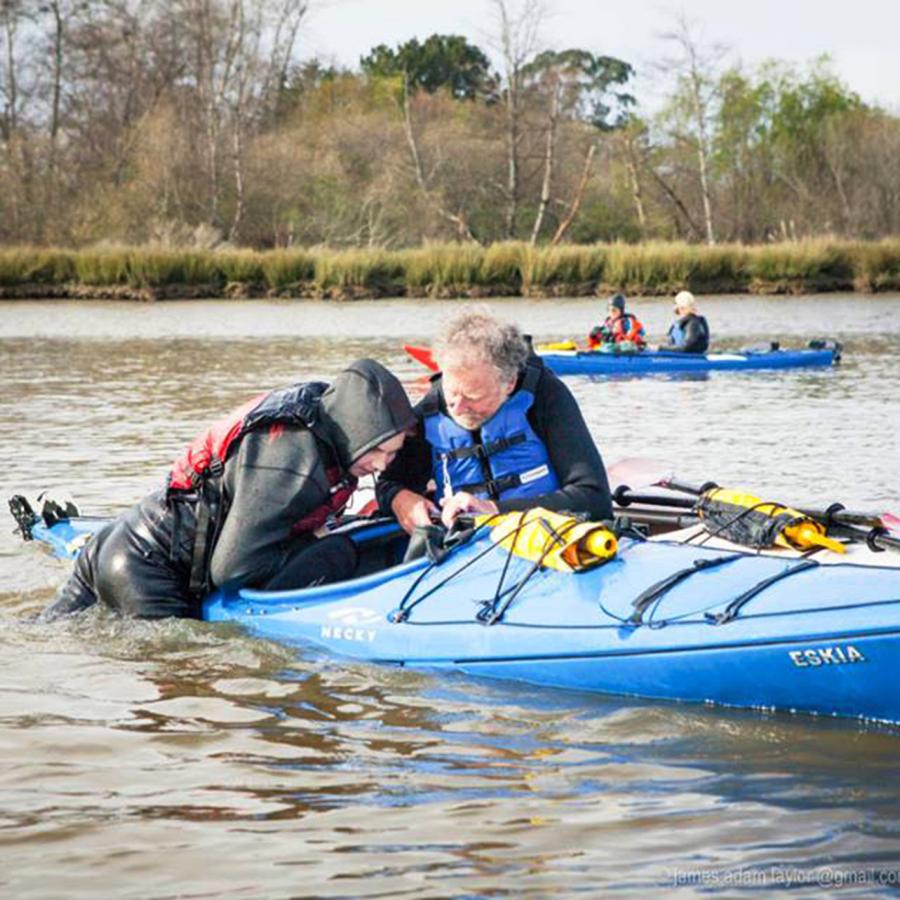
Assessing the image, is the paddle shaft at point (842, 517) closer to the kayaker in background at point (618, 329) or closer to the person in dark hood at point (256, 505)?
the person in dark hood at point (256, 505)

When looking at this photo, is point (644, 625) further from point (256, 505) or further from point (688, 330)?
point (688, 330)

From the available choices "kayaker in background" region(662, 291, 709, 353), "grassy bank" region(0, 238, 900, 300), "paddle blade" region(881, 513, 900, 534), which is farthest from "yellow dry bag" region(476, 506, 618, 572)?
"grassy bank" region(0, 238, 900, 300)

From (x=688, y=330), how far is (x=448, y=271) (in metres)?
12.5

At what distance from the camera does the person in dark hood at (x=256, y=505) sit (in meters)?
5.34

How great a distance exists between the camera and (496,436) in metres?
5.49

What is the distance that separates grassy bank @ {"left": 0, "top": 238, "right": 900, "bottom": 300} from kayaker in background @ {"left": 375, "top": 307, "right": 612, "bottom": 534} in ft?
75.5

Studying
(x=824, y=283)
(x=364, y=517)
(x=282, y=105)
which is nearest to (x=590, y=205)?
(x=282, y=105)

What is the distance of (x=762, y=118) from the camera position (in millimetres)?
48750

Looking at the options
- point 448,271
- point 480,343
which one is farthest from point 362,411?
point 448,271

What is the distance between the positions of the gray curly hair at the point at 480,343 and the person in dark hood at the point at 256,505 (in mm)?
219

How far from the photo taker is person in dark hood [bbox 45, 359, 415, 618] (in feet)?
17.5

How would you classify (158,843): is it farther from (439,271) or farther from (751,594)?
(439,271)

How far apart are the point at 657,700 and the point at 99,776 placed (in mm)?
1633

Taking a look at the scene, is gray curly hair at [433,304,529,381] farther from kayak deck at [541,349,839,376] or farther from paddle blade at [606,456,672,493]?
kayak deck at [541,349,839,376]
